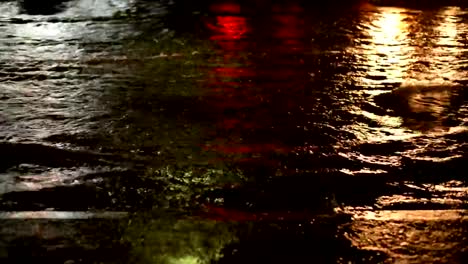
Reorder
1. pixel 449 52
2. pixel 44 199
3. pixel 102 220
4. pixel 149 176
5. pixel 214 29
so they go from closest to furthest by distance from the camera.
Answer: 1. pixel 102 220
2. pixel 44 199
3. pixel 149 176
4. pixel 449 52
5. pixel 214 29

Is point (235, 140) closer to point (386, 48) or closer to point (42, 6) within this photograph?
point (386, 48)

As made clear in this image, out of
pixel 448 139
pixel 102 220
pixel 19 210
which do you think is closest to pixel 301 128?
pixel 448 139

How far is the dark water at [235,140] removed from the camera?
3486mm

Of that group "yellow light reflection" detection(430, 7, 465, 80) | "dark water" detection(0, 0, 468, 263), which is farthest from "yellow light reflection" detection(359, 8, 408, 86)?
"yellow light reflection" detection(430, 7, 465, 80)

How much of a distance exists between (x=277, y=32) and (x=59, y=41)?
321 centimetres

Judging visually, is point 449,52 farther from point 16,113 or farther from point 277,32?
point 16,113

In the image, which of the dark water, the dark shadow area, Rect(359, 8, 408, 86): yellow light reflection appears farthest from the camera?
the dark shadow area

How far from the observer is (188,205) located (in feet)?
12.6

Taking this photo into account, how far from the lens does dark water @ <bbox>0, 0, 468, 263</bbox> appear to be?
137 inches

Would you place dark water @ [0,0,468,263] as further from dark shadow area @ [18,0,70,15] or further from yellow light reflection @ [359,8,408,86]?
dark shadow area @ [18,0,70,15]

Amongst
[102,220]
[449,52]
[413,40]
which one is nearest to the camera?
[102,220]

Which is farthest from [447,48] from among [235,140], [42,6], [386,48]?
[42,6]

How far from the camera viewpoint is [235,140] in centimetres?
485

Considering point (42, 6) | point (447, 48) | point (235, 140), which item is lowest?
point (235, 140)
